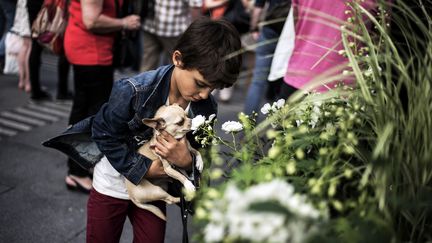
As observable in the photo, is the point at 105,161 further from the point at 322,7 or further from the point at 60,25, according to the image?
the point at 60,25

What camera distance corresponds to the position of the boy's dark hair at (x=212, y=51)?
1.81 meters

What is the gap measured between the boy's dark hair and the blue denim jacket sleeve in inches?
9.8

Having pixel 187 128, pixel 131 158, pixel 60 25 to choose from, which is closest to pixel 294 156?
pixel 187 128

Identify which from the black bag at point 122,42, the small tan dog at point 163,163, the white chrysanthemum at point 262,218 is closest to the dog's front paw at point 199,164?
the small tan dog at point 163,163

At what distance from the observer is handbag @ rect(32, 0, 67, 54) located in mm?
3324

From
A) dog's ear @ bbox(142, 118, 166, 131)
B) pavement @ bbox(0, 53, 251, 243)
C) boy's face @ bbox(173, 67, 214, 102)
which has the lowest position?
pavement @ bbox(0, 53, 251, 243)

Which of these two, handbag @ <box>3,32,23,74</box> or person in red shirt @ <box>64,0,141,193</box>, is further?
handbag @ <box>3,32,23,74</box>

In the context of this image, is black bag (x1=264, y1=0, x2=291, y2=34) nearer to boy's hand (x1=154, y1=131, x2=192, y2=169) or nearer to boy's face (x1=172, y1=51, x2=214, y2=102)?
boy's face (x1=172, y1=51, x2=214, y2=102)

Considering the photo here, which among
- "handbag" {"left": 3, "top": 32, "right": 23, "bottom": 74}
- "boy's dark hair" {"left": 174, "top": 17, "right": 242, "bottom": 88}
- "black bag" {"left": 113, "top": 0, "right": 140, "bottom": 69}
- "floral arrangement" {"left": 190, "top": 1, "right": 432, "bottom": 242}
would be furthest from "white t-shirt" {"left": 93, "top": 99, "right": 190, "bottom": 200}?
"handbag" {"left": 3, "top": 32, "right": 23, "bottom": 74}

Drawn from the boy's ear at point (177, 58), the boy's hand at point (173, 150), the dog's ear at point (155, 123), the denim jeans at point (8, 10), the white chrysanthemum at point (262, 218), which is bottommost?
the denim jeans at point (8, 10)

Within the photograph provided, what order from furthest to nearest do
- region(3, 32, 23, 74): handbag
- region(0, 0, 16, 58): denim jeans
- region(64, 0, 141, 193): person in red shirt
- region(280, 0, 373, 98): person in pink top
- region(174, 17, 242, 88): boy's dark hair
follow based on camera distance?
1. region(0, 0, 16, 58): denim jeans
2. region(3, 32, 23, 74): handbag
3. region(64, 0, 141, 193): person in red shirt
4. region(280, 0, 373, 98): person in pink top
5. region(174, 17, 242, 88): boy's dark hair

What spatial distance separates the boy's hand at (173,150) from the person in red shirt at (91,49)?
1.35m

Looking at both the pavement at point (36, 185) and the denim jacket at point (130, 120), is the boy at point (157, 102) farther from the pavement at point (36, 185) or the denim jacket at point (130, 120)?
the pavement at point (36, 185)

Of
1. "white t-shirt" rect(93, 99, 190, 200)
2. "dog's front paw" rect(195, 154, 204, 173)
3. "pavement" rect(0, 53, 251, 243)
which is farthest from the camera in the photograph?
"pavement" rect(0, 53, 251, 243)
